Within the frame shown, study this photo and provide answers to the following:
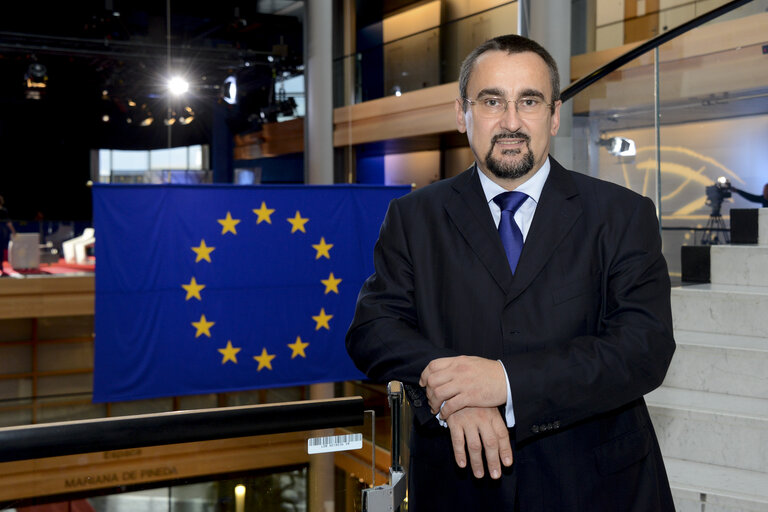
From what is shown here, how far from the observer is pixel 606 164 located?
456cm

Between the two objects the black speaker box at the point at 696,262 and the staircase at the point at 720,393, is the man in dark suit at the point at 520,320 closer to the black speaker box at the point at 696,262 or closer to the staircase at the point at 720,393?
the staircase at the point at 720,393

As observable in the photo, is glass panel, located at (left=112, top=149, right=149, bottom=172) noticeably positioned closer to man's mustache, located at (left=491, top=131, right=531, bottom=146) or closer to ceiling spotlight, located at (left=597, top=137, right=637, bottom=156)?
ceiling spotlight, located at (left=597, top=137, right=637, bottom=156)

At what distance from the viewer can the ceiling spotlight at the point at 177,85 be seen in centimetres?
1081

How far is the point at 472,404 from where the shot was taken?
111 cm

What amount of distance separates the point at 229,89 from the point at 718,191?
8.08m

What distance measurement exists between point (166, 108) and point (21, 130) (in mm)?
1919

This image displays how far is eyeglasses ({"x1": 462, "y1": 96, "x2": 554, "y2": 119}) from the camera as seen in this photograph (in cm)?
124

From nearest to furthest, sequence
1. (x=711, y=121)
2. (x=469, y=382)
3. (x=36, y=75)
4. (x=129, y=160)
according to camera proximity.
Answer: (x=469, y=382)
(x=711, y=121)
(x=36, y=75)
(x=129, y=160)

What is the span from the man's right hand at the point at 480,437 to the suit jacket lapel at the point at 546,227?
0.61 feet

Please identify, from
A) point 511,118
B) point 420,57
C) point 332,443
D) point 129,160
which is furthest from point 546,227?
point 129,160

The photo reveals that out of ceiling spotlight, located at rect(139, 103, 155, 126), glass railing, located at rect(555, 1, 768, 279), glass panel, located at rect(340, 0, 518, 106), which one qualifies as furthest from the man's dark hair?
ceiling spotlight, located at rect(139, 103, 155, 126)

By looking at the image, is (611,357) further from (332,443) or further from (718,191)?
(718,191)

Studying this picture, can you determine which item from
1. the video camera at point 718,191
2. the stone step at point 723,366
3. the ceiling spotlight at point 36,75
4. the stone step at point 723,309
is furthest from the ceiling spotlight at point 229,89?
the stone step at point 723,366

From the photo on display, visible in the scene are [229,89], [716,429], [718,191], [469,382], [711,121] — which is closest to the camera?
[469,382]
